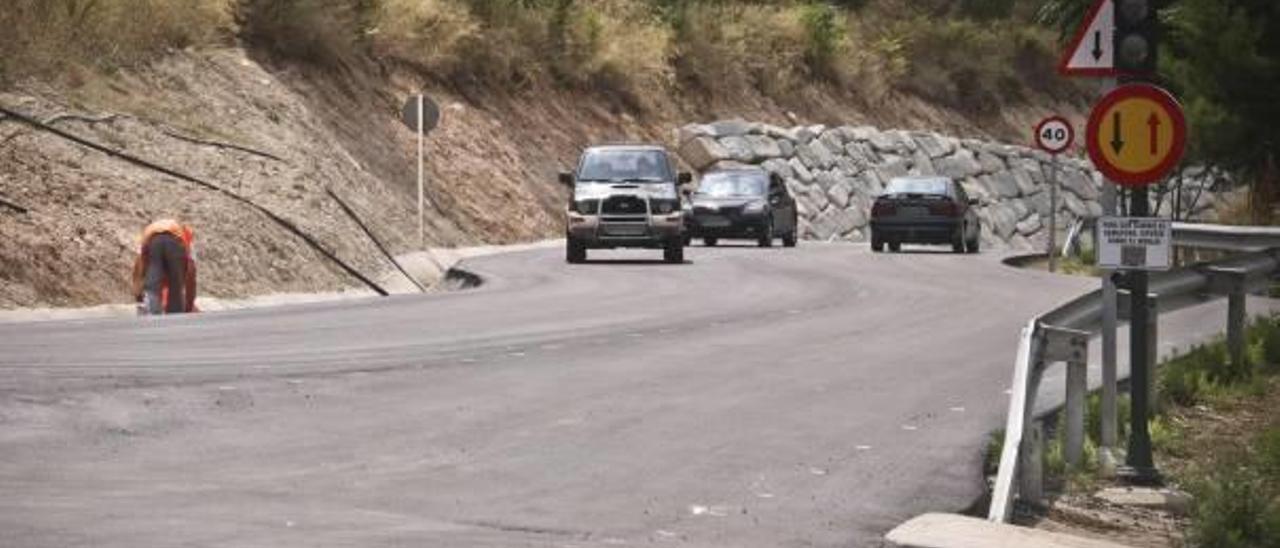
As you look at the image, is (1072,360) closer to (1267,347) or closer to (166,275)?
(1267,347)

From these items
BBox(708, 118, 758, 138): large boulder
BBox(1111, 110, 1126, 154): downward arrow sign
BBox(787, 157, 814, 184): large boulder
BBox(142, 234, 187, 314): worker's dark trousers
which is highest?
BBox(708, 118, 758, 138): large boulder

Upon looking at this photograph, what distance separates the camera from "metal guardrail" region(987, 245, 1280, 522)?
10.3 meters

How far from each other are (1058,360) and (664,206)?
960 inches

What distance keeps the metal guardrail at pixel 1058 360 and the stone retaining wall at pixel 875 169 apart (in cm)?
3968

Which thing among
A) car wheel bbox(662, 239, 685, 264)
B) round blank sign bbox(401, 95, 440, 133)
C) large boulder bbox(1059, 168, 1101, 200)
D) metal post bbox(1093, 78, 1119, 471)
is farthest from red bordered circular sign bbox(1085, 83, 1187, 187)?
large boulder bbox(1059, 168, 1101, 200)

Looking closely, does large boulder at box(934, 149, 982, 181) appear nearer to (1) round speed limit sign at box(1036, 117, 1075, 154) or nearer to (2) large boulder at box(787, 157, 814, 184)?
(2) large boulder at box(787, 157, 814, 184)

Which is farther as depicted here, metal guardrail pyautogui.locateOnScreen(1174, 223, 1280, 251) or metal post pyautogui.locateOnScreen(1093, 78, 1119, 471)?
metal guardrail pyautogui.locateOnScreen(1174, 223, 1280, 251)

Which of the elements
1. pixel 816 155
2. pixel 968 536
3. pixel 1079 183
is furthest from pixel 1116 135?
pixel 1079 183

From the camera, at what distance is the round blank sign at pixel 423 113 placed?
39.7 m

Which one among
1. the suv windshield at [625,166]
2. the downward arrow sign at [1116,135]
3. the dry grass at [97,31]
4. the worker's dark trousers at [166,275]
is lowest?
the worker's dark trousers at [166,275]

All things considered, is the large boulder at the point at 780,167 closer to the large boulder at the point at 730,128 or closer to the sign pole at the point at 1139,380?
the large boulder at the point at 730,128

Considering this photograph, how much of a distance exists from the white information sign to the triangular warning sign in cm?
86

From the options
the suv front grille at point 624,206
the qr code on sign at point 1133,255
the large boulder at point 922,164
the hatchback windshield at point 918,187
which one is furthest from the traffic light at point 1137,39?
the large boulder at point 922,164

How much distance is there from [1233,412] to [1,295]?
14234mm
